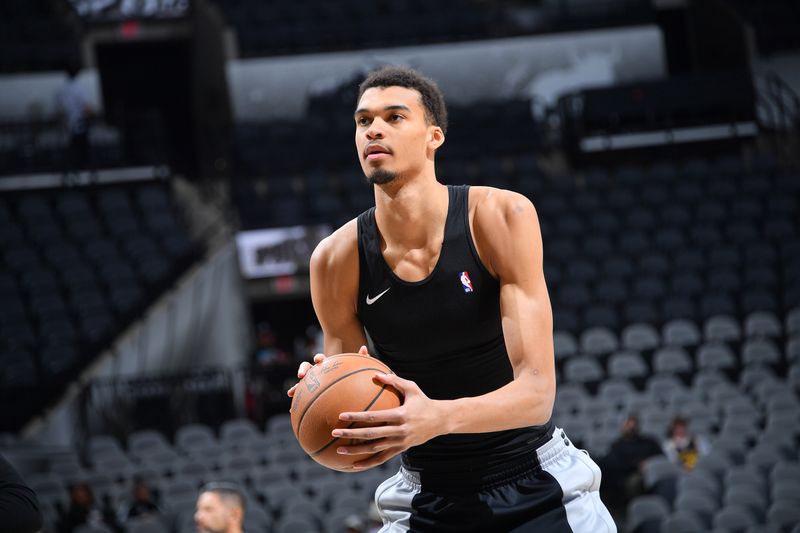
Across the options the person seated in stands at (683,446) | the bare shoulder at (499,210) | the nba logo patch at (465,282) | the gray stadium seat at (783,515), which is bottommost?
the person seated in stands at (683,446)

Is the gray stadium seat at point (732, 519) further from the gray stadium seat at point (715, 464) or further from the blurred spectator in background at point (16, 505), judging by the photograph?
the blurred spectator in background at point (16, 505)

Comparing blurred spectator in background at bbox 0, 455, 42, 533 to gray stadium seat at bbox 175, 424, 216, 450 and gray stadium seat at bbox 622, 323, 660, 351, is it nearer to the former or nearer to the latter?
gray stadium seat at bbox 175, 424, 216, 450

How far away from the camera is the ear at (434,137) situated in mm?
3443

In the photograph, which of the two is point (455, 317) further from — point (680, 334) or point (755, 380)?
point (680, 334)

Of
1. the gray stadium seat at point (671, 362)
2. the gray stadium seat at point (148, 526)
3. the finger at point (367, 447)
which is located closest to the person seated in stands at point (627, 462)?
the gray stadium seat at point (671, 362)

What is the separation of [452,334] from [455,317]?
0.18 feet

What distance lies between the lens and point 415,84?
11.2 ft

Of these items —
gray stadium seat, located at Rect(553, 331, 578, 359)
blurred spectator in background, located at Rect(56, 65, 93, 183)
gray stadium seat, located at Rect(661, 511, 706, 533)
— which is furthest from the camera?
blurred spectator in background, located at Rect(56, 65, 93, 183)

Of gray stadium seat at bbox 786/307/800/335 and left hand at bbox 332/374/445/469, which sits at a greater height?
left hand at bbox 332/374/445/469

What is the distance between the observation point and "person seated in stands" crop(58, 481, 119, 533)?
9.94 metres

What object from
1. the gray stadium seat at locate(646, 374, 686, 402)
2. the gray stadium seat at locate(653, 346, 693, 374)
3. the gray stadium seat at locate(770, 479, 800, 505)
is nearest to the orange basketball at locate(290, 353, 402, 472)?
the gray stadium seat at locate(770, 479, 800, 505)

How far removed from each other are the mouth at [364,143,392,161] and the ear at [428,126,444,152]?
173 millimetres

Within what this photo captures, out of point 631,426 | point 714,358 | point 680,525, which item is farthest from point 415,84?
point 714,358

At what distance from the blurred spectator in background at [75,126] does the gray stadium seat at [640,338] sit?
8.73m
